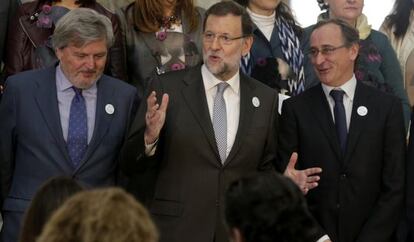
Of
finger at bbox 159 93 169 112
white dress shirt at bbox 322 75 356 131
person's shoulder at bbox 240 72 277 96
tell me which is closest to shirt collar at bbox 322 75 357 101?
white dress shirt at bbox 322 75 356 131

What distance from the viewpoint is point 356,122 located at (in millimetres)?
5234

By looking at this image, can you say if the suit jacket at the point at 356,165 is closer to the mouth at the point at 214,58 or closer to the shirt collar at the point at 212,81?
the shirt collar at the point at 212,81

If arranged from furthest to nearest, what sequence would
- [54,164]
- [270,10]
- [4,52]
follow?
1. [270,10]
2. [4,52]
3. [54,164]

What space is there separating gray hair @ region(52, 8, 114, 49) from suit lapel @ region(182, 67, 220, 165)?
1.64ft

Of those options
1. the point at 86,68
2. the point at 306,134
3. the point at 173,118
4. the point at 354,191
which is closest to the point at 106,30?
the point at 86,68

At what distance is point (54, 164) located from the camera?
4957mm

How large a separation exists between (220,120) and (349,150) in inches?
28.4

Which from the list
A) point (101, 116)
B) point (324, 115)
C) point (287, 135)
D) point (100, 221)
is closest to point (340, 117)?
point (324, 115)

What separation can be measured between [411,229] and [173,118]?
4.59 ft

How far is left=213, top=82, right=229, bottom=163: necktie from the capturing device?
5.02m

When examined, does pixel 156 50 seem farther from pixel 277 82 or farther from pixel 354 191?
pixel 354 191

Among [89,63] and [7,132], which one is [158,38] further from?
[7,132]

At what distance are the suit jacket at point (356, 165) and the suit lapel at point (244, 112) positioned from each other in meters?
0.29

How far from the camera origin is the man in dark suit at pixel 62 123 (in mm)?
4965
